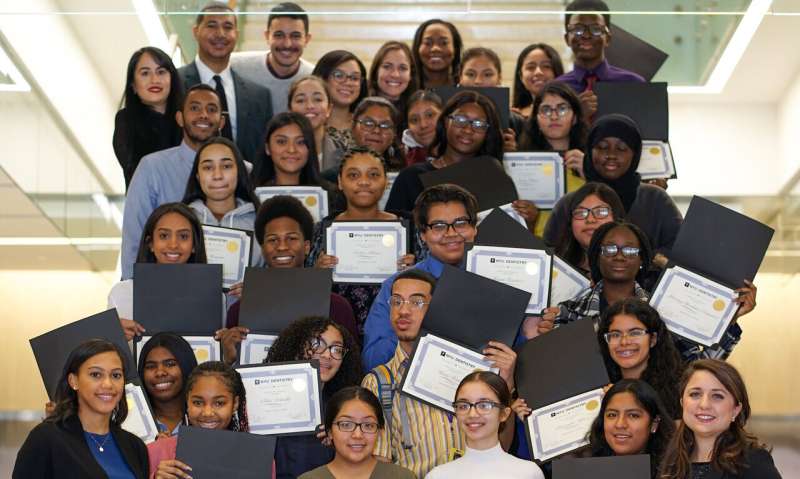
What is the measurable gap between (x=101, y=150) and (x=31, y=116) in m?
0.88

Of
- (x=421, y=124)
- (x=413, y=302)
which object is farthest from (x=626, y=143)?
(x=413, y=302)

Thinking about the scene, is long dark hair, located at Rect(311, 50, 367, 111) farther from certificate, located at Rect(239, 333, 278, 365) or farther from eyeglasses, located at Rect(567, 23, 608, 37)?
certificate, located at Rect(239, 333, 278, 365)

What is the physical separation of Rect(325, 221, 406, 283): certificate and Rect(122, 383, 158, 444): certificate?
1.54m

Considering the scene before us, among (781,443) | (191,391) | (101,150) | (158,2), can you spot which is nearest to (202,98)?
(158,2)

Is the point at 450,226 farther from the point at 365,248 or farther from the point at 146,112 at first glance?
the point at 146,112

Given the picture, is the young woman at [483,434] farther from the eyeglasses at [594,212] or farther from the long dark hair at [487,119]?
the long dark hair at [487,119]

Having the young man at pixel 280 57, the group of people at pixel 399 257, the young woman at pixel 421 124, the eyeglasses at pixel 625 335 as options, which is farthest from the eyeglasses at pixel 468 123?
the eyeglasses at pixel 625 335

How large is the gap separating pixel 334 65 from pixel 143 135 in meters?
1.31

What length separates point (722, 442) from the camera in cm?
672

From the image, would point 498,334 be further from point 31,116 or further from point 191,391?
point 31,116

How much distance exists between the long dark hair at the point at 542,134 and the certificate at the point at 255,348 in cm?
264

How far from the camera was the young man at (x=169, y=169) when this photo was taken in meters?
9.37

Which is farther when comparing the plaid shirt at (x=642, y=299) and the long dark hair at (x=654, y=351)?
the plaid shirt at (x=642, y=299)

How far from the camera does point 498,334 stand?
7660 millimetres
